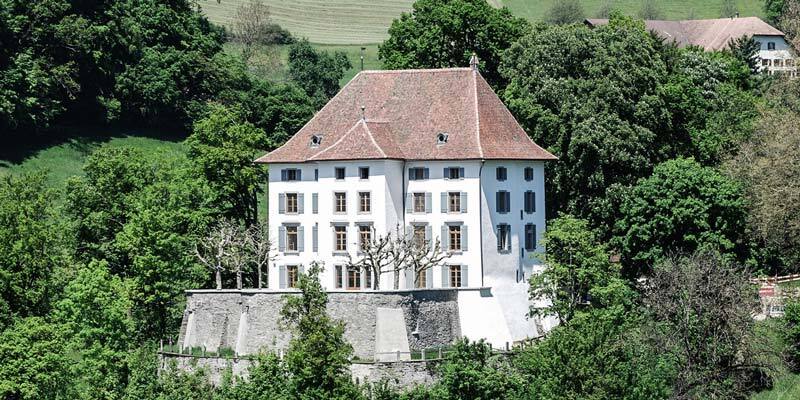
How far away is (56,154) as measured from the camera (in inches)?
3952

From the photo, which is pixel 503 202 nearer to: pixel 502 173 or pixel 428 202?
pixel 502 173

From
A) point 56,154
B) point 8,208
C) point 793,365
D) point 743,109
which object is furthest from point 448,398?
point 56,154

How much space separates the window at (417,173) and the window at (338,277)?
5.20 meters

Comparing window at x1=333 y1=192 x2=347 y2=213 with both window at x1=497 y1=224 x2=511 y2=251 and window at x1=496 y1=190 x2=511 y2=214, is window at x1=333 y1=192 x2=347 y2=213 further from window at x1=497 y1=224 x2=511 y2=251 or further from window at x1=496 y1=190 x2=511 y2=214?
window at x1=497 y1=224 x2=511 y2=251

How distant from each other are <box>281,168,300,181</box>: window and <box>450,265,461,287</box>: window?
8489 mm

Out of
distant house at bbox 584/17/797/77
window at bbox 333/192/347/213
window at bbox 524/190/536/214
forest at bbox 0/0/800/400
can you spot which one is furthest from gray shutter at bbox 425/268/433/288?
distant house at bbox 584/17/797/77

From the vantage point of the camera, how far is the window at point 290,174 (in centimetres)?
7906

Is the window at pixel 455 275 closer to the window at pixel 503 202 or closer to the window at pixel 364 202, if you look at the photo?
the window at pixel 503 202

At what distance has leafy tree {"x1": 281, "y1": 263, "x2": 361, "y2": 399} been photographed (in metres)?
67.0

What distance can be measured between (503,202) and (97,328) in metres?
18.9

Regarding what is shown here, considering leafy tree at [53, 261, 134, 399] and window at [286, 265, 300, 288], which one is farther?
window at [286, 265, 300, 288]

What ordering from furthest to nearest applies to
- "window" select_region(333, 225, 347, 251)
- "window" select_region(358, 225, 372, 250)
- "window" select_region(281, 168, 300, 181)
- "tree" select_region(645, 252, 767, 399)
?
"window" select_region(281, 168, 300, 181) → "window" select_region(333, 225, 347, 251) → "window" select_region(358, 225, 372, 250) → "tree" select_region(645, 252, 767, 399)

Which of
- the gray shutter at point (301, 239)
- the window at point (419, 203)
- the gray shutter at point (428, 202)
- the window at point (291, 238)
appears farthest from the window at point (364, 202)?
the window at point (291, 238)

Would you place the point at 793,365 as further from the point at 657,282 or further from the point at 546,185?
the point at 546,185
